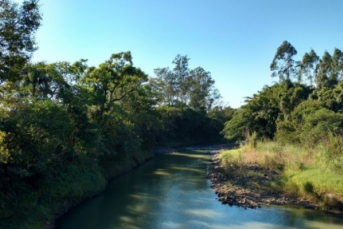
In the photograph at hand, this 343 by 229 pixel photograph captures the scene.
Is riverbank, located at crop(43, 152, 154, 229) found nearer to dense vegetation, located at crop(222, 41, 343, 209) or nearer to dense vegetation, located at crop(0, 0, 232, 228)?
dense vegetation, located at crop(0, 0, 232, 228)

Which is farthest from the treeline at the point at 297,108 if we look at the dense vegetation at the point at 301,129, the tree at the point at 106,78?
the tree at the point at 106,78

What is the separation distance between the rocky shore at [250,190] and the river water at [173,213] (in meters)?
0.59

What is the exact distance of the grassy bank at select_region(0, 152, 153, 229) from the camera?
1061 centimetres

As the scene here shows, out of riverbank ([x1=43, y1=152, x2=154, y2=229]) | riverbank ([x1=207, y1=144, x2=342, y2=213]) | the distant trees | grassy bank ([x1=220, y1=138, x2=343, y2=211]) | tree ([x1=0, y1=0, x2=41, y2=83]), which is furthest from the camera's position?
the distant trees

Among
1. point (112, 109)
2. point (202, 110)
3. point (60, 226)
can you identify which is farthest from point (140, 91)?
point (202, 110)

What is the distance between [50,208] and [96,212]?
92.5 inches

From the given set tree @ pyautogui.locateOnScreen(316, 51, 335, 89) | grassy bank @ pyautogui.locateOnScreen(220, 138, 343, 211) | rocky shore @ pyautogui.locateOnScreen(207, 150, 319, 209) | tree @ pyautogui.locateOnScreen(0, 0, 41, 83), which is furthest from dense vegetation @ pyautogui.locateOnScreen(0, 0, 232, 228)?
tree @ pyautogui.locateOnScreen(316, 51, 335, 89)

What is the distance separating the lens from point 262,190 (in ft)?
58.0

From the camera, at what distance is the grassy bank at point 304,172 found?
1478 centimetres

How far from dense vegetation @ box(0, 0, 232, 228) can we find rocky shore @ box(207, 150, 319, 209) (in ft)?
25.1

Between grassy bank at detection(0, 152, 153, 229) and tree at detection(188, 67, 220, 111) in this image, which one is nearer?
grassy bank at detection(0, 152, 153, 229)

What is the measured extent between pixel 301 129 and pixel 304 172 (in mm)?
10713

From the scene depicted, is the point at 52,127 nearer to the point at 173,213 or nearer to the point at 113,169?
the point at 173,213

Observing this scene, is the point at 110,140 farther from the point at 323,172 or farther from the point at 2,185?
the point at 323,172
